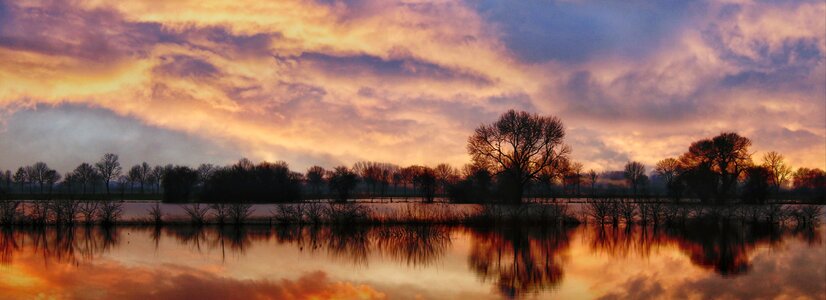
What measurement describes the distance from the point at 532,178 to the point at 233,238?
29183mm

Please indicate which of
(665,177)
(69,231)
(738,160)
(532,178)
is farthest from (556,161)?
(665,177)

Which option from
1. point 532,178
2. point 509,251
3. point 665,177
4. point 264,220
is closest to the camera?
point 509,251

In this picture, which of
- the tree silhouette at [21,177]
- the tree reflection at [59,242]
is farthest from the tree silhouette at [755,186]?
the tree silhouette at [21,177]

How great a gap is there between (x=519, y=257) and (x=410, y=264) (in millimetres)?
4078

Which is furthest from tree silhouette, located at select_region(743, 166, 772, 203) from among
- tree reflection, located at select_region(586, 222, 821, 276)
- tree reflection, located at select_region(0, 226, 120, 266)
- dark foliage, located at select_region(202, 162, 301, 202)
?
tree reflection, located at select_region(0, 226, 120, 266)

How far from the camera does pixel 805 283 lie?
15844mm

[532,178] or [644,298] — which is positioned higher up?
[532,178]

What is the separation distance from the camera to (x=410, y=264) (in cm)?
1991

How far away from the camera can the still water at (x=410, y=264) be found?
15.0 m

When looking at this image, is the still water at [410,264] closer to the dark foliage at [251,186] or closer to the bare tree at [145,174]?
the dark foliage at [251,186]

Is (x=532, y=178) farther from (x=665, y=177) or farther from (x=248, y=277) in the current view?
(x=665, y=177)

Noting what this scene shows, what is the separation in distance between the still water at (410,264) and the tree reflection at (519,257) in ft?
0.15

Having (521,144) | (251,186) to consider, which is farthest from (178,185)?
(521,144)

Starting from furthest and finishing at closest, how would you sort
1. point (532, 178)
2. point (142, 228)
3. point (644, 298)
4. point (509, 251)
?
point (532, 178) < point (142, 228) < point (509, 251) < point (644, 298)
